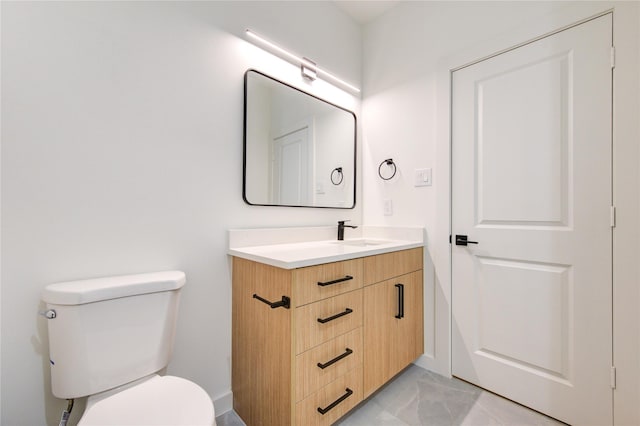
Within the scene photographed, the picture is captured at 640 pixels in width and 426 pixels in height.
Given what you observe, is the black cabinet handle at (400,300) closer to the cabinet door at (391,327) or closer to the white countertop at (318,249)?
the cabinet door at (391,327)

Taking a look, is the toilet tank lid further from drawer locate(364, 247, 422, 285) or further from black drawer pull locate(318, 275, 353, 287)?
drawer locate(364, 247, 422, 285)

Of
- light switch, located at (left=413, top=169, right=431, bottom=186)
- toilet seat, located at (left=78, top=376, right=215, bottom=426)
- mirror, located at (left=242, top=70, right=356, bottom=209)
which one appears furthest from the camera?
light switch, located at (left=413, top=169, right=431, bottom=186)

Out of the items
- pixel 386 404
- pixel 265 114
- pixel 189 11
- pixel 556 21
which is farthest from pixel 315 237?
pixel 556 21

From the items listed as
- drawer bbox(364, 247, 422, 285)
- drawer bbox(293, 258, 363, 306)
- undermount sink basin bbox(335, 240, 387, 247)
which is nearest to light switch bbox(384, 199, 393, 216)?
undermount sink basin bbox(335, 240, 387, 247)

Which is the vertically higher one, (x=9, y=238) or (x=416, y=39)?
(x=416, y=39)

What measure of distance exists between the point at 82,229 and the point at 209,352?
2.67ft

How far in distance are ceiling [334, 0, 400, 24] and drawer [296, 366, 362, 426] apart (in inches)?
95.8

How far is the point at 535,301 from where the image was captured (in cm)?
145

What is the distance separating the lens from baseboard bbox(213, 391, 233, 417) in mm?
1406

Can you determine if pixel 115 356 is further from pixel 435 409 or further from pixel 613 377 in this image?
pixel 613 377

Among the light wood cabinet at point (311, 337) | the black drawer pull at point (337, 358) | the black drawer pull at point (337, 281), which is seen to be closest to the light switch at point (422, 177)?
the light wood cabinet at point (311, 337)

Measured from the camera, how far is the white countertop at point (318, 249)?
3.74 ft

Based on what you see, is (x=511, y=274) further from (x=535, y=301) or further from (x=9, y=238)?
(x=9, y=238)

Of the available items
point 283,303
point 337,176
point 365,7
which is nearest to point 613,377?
point 283,303
